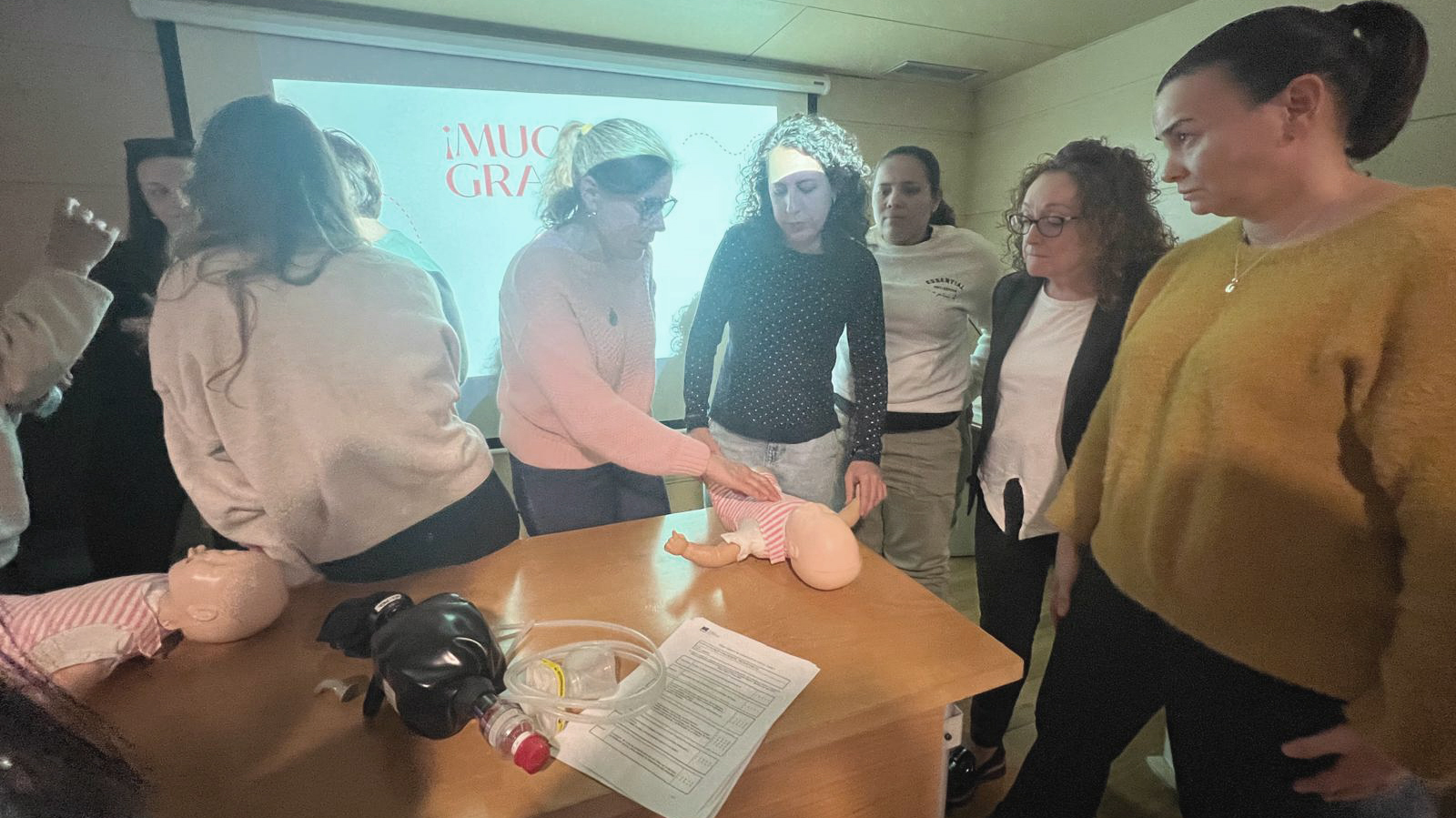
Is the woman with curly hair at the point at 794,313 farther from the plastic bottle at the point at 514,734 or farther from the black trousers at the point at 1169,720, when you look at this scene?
the plastic bottle at the point at 514,734

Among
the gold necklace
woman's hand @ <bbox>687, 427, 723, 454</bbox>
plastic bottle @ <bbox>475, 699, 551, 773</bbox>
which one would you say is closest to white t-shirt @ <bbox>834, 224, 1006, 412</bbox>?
woman's hand @ <bbox>687, 427, 723, 454</bbox>

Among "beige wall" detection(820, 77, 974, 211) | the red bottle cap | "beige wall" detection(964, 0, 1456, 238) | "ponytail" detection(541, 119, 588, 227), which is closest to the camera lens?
the red bottle cap

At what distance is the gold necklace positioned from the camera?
677 mm

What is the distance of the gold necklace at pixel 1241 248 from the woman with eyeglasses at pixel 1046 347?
334 mm

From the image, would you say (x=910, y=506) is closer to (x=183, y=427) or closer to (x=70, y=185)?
(x=183, y=427)

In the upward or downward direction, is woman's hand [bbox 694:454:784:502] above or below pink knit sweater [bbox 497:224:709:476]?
below

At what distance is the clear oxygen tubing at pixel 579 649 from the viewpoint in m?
0.60

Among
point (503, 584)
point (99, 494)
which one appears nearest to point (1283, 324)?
point (503, 584)

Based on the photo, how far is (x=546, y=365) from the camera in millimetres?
1036

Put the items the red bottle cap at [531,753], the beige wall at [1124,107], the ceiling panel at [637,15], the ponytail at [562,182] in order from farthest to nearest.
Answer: the ceiling panel at [637,15], the beige wall at [1124,107], the ponytail at [562,182], the red bottle cap at [531,753]

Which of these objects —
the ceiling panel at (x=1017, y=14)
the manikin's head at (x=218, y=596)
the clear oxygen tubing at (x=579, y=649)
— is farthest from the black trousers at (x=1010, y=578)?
the ceiling panel at (x=1017, y=14)

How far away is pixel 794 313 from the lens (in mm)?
1311

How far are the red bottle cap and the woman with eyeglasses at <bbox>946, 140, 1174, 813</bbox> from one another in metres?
0.94

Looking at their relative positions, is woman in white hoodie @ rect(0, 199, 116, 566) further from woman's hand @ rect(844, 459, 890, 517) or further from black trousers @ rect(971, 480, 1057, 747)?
black trousers @ rect(971, 480, 1057, 747)
